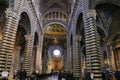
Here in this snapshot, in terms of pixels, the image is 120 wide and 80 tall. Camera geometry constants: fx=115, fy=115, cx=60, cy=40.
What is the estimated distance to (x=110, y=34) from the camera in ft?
65.1

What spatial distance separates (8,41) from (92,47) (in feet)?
25.3

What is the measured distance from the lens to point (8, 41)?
10688 mm

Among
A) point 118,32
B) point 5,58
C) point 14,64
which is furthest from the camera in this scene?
point 14,64

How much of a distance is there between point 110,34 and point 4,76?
56.7 ft

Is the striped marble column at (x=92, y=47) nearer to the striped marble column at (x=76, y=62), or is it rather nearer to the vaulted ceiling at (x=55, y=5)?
the striped marble column at (x=76, y=62)

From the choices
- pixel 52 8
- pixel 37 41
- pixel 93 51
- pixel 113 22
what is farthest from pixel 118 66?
pixel 52 8

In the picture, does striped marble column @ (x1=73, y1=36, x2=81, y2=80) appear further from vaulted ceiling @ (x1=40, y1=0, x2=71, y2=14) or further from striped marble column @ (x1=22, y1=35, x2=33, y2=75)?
vaulted ceiling @ (x1=40, y1=0, x2=71, y2=14)

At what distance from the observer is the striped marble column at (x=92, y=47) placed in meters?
9.76

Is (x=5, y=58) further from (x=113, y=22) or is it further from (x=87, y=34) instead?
(x=113, y=22)

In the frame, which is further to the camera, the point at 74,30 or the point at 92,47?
the point at 74,30

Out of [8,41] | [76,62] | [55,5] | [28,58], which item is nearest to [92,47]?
[76,62]

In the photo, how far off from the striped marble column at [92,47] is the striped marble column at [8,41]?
7099 mm

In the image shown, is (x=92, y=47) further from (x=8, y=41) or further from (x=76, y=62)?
(x=8, y=41)

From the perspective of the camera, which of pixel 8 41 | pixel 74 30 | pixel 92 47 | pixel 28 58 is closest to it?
pixel 92 47
